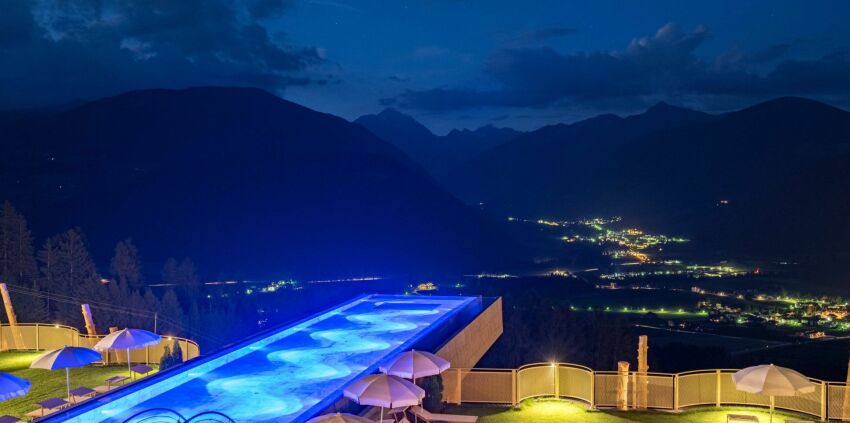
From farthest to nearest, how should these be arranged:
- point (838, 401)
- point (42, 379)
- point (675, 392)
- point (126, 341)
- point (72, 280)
A: point (72, 280) → point (42, 379) → point (126, 341) → point (675, 392) → point (838, 401)

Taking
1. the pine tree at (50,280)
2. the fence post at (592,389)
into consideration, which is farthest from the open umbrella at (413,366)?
the pine tree at (50,280)

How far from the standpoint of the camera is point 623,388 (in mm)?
12375

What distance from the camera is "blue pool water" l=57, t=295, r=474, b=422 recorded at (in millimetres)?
9703

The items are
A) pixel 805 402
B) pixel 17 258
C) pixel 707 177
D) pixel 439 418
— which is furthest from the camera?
pixel 707 177

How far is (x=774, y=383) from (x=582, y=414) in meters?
3.33

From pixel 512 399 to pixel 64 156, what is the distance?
113 meters

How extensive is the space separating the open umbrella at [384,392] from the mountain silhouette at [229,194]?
78.6m

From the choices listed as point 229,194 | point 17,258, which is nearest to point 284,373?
point 17,258

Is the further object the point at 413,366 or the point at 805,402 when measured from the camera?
the point at 805,402

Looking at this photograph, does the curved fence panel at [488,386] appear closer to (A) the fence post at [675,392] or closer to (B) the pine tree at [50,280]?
(A) the fence post at [675,392]

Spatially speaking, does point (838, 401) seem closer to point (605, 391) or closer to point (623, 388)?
point (623, 388)

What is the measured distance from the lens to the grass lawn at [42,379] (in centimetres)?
1248

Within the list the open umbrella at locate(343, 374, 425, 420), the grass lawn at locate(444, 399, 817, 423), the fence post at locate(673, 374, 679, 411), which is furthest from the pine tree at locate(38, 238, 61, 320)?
the fence post at locate(673, 374, 679, 411)

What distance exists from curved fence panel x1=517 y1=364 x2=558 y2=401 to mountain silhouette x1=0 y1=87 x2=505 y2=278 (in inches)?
2986
